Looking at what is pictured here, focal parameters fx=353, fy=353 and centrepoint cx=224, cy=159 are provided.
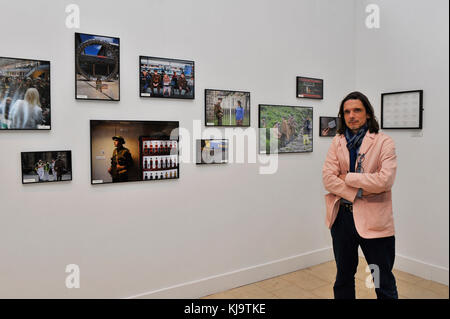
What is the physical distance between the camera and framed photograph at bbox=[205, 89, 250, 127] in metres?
3.41

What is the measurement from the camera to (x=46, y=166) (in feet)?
8.70

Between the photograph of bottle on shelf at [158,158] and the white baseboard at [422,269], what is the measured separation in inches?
113

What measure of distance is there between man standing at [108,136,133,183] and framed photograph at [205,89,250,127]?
83 centimetres

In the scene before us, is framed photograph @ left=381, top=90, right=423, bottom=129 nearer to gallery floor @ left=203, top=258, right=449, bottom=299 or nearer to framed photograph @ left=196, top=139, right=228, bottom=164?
gallery floor @ left=203, top=258, right=449, bottom=299

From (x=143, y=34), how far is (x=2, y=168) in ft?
5.01

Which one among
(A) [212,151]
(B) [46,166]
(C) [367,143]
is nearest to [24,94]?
(B) [46,166]

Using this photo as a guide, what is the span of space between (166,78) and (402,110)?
2.72 meters

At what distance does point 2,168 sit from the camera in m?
2.52

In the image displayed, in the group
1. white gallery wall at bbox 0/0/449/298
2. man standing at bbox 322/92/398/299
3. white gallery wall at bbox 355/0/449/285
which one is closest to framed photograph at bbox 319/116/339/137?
white gallery wall at bbox 0/0/449/298

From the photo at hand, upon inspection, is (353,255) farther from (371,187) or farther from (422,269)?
(422,269)

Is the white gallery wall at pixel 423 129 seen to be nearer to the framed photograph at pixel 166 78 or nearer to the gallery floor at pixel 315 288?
the gallery floor at pixel 315 288

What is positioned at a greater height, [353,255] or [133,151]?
[133,151]

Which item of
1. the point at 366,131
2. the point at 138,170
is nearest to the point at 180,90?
the point at 138,170
